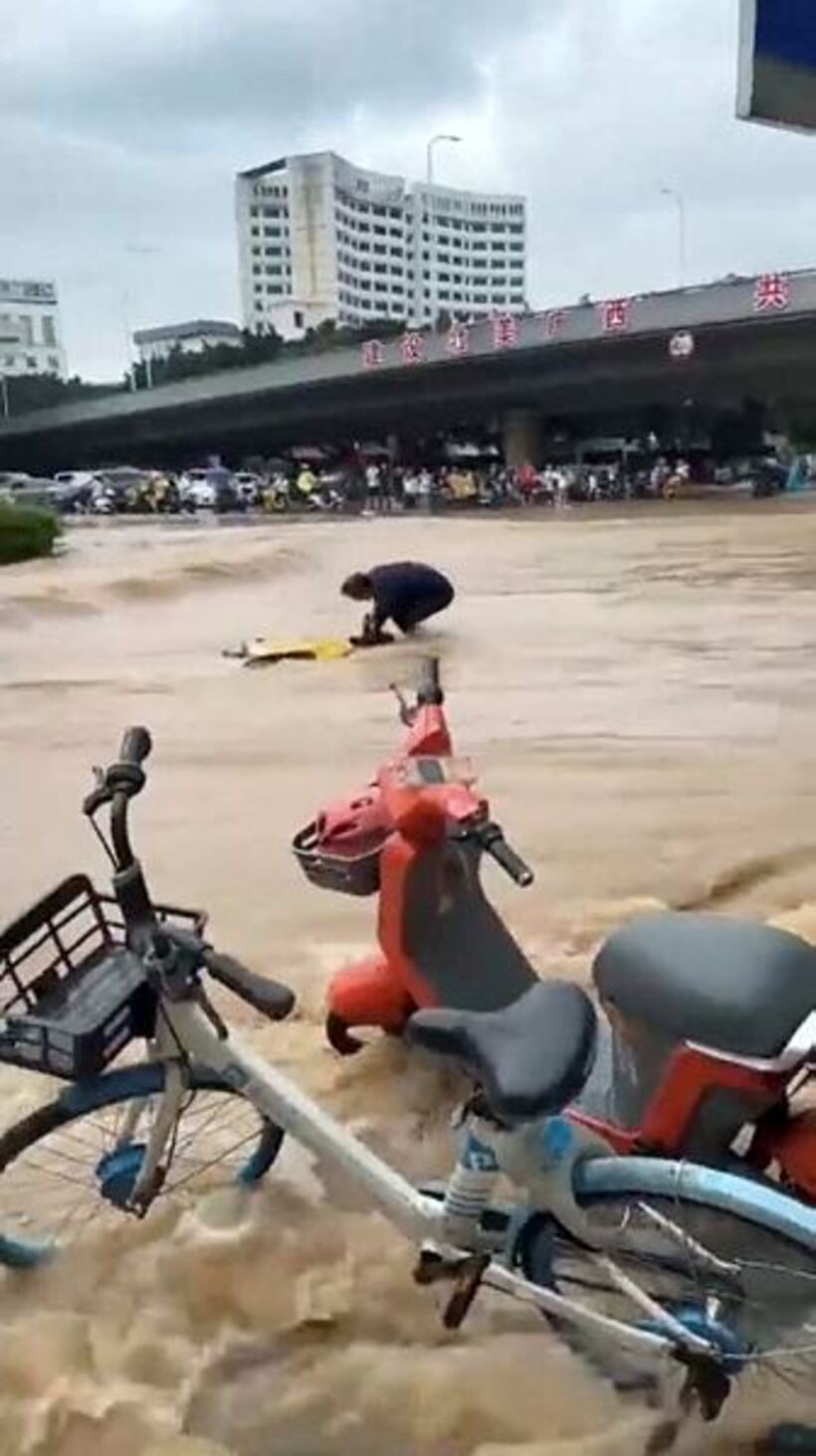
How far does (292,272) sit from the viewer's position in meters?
87.8

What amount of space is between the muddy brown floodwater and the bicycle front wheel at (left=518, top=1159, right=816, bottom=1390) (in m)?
0.14

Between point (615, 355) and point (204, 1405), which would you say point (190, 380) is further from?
point (204, 1405)

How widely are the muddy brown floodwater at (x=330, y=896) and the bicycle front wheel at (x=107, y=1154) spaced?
0.08 metres

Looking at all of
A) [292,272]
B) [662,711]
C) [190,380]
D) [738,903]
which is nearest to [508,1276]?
[738,903]

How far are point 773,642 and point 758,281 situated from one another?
28.5 metres

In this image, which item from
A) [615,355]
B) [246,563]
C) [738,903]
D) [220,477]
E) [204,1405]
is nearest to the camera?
[204,1405]

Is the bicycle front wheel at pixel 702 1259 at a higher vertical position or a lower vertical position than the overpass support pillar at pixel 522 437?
higher

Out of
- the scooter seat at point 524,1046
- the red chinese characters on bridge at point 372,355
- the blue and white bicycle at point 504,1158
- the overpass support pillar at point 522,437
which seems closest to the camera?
the scooter seat at point 524,1046

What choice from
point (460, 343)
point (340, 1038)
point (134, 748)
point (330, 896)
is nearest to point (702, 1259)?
point (134, 748)

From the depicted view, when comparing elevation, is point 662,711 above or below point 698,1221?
below

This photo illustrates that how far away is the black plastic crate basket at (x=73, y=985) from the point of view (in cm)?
262

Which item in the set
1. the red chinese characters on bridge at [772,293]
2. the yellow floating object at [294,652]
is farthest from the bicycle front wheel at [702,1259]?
the red chinese characters on bridge at [772,293]

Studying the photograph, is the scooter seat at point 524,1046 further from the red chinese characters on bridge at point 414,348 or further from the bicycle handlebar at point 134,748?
the red chinese characters on bridge at point 414,348

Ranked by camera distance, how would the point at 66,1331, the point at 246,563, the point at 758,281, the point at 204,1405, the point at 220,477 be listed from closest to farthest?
1. the point at 204,1405
2. the point at 66,1331
3. the point at 246,563
4. the point at 758,281
5. the point at 220,477
